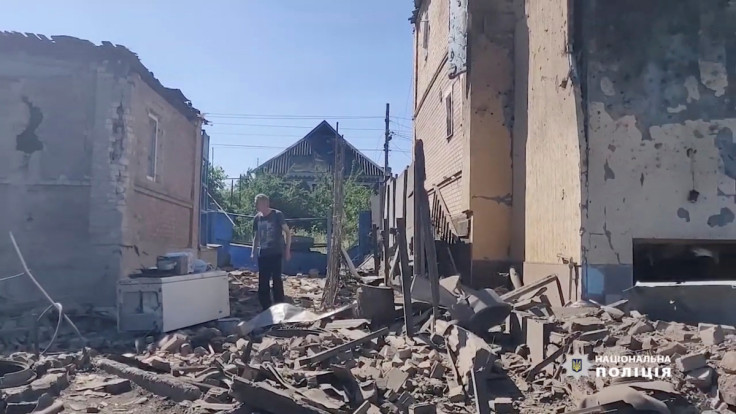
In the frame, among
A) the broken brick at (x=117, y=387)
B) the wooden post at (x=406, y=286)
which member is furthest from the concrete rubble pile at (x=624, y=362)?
the broken brick at (x=117, y=387)

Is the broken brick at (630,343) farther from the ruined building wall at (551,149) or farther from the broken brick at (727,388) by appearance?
the ruined building wall at (551,149)

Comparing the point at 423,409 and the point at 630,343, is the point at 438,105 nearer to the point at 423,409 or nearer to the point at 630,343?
the point at 630,343

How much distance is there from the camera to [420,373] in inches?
207

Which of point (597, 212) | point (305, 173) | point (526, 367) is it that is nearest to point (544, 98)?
point (597, 212)

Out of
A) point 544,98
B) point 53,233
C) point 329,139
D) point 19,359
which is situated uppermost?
point 329,139

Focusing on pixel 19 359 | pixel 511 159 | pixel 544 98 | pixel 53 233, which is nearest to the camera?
pixel 19 359

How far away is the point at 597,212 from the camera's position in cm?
668

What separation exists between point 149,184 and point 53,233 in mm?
1959

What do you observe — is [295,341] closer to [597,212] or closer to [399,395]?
[399,395]

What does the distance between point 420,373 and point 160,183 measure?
8.51m

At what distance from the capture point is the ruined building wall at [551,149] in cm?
691

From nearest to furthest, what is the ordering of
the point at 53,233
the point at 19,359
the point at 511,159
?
1. the point at 19,359
2. the point at 511,159
3. the point at 53,233

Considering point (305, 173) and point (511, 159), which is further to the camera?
point (305, 173)

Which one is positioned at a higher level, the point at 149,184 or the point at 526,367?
the point at 149,184
